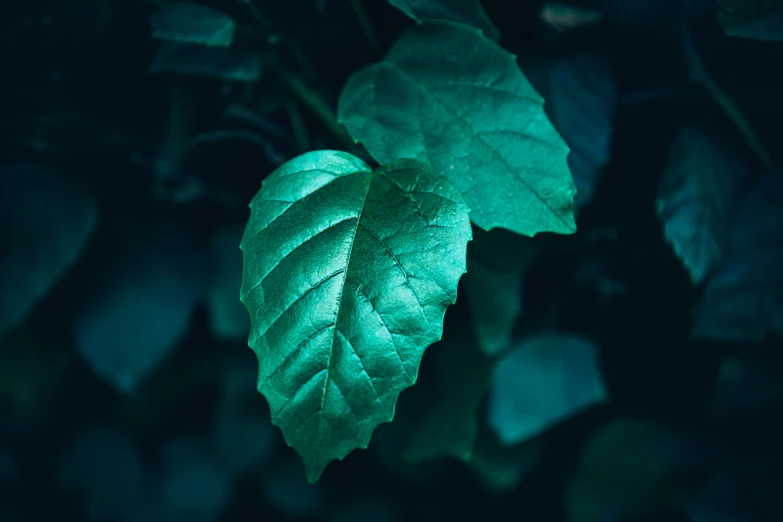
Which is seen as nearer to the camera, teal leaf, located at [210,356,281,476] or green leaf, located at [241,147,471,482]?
green leaf, located at [241,147,471,482]

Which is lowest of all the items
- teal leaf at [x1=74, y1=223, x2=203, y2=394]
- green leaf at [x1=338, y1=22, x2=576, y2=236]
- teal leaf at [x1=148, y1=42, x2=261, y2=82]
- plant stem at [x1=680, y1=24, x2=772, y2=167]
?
teal leaf at [x1=74, y1=223, x2=203, y2=394]

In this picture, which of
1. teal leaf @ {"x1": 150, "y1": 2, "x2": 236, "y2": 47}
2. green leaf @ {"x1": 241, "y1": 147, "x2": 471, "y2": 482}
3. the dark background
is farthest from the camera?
the dark background

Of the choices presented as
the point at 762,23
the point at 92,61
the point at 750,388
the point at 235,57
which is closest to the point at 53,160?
the point at 92,61

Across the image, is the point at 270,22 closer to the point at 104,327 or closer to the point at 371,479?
the point at 104,327

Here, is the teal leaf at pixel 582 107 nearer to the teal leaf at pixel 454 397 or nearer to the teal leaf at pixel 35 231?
Result: the teal leaf at pixel 454 397

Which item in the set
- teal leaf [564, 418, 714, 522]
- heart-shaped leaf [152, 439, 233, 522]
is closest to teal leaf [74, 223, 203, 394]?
heart-shaped leaf [152, 439, 233, 522]

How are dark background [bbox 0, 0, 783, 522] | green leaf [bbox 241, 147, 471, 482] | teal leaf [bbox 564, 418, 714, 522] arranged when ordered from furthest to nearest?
1. teal leaf [bbox 564, 418, 714, 522]
2. dark background [bbox 0, 0, 783, 522]
3. green leaf [bbox 241, 147, 471, 482]

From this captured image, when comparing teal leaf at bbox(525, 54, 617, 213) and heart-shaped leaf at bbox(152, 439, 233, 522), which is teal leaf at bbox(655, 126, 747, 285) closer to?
teal leaf at bbox(525, 54, 617, 213)
